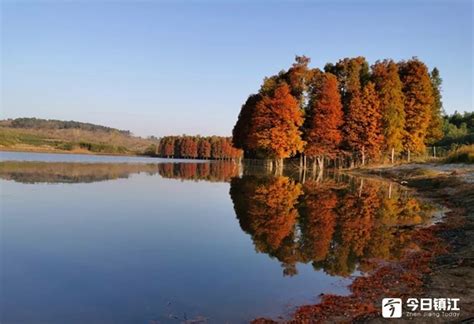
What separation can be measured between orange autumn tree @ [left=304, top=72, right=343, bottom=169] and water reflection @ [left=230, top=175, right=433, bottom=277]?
91.1 ft

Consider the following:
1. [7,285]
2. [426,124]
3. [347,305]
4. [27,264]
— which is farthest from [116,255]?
[426,124]

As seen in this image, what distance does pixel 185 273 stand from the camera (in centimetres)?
1008

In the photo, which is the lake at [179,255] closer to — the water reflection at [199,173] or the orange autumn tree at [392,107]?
the water reflection at [199,173]

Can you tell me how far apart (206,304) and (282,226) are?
355 inches

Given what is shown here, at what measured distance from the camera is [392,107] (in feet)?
178

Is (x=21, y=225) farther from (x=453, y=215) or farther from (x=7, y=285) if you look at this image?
Result: (x=453, y=215)

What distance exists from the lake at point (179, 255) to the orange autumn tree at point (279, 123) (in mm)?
32238

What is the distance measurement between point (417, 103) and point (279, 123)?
20.8 meters

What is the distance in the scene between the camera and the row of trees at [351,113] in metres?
55.4

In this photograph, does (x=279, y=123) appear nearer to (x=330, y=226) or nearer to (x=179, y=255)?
(x=330, y=226)

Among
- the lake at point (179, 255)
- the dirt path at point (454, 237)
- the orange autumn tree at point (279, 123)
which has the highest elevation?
the orange autumn tree at point (279, 123)

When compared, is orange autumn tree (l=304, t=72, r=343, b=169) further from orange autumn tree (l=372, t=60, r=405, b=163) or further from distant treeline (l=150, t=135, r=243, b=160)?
distant treeline (l=150, t=135, r=243, b=160)

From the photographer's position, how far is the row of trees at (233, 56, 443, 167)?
55438 millimetres

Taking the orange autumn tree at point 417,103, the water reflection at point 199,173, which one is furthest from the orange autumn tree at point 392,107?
the water reflection at point 199,173
